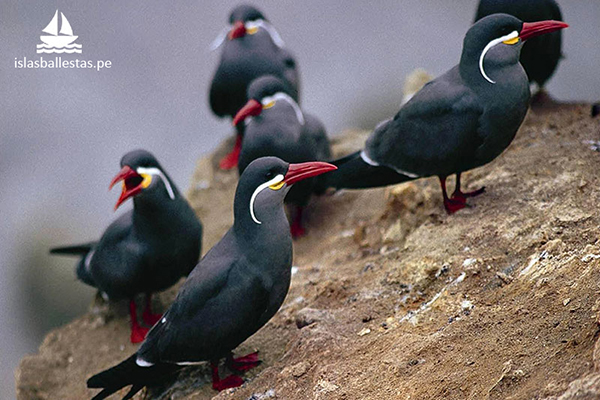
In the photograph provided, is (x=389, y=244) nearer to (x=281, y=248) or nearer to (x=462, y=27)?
(x=281, y=248)

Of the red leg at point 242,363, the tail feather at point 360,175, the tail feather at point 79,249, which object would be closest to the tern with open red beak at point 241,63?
the tail feather at point 79,249

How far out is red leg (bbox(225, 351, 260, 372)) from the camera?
17.4 ft

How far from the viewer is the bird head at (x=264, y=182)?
5.05 metres

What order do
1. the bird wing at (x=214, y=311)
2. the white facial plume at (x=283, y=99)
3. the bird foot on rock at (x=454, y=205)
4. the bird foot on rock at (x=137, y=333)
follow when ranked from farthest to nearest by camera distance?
the white facial plume at (x=283, y=99)
the bird foot on rock at (x=137, y=333)
the bird foot on rock at (x=454, y=205)
the bird wing at (x=214, y=311)

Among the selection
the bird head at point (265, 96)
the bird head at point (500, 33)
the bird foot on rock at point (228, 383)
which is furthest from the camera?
the bird head at point (265, 96)

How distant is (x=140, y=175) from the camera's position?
6184 mm

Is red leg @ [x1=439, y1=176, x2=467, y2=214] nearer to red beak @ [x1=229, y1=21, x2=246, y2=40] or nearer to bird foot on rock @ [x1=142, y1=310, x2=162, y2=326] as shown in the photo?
bird foot on rock @ [x1=142, y1=310, x2=162, y2=326]

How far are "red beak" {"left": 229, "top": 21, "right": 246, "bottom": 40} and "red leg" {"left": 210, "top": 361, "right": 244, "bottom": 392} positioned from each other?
482cm

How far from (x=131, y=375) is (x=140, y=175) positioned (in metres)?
1.63

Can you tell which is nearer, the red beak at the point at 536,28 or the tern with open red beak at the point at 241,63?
the red beak at the point at 536,28

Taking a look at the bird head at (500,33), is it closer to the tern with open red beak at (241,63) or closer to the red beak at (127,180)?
the red beak at (127,180)

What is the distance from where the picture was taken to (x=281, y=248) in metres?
5.08

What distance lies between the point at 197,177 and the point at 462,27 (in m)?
8.20

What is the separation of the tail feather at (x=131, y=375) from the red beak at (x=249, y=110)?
289cm
